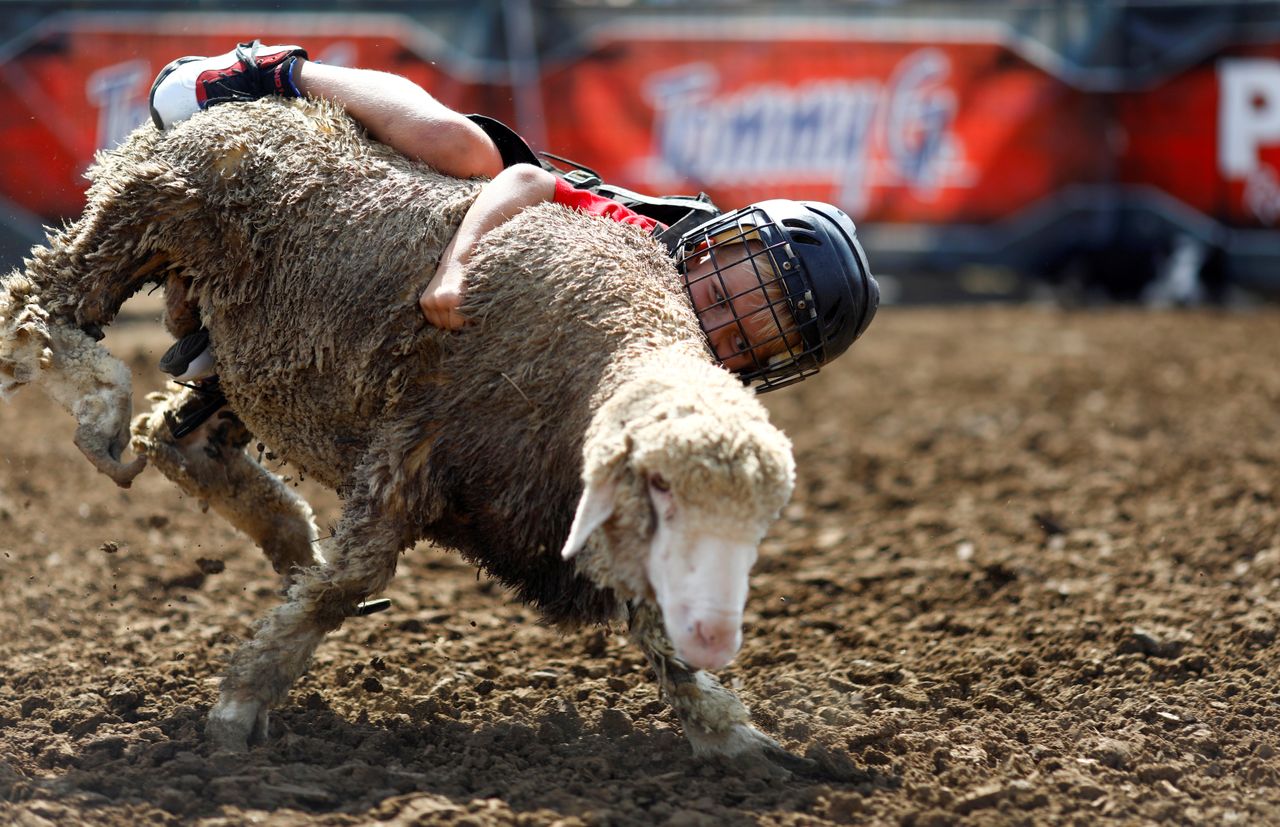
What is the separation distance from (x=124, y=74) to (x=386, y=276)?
7.12m

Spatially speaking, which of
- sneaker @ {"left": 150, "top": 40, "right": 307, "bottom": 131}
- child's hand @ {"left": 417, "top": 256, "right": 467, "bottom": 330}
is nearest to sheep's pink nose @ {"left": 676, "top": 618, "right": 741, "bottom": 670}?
child's hand @ {"left": 417, "top": 256, "right": 467, "bottom": 330}

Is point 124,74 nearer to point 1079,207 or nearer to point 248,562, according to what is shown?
point 248,562

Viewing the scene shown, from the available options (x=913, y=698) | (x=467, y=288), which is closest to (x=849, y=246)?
(x=467, y=288)

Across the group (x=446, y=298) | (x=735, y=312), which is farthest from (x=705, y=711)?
(x=446, y=298)

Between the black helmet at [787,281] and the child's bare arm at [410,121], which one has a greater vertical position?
the child's bare arm at [410,121]

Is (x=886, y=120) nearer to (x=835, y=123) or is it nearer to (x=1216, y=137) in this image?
(x=835, y=123)

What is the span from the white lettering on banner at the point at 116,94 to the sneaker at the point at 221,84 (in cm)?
569

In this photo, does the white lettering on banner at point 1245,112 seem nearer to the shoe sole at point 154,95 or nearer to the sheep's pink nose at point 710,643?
the shoe sole at point 154,95

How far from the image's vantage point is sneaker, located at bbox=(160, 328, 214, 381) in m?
3.75

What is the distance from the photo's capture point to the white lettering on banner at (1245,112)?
36.1ft

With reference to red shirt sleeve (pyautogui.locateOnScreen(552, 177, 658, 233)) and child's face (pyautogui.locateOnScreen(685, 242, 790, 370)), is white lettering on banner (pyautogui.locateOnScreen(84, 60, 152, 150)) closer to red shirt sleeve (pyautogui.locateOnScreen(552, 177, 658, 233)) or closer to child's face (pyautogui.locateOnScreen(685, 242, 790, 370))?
red shirt sleeve (pyautogui.locateOnScreen(552, 177, 658, 233))

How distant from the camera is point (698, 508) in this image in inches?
110

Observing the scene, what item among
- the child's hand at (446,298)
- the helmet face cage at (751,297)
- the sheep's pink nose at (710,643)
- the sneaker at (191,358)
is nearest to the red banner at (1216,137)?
the helmet face cage at (751,297)

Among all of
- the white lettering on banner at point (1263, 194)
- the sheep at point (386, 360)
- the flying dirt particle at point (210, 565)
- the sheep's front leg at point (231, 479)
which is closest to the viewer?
the sheep at point (386, 360)
